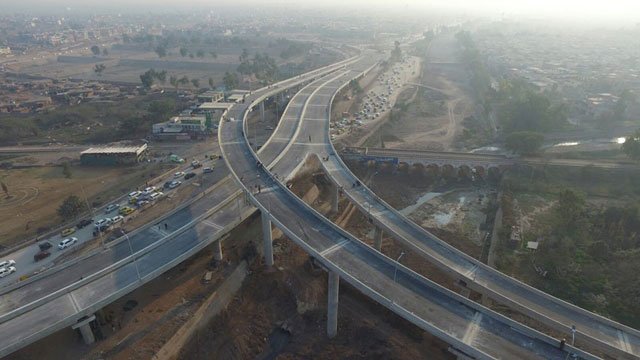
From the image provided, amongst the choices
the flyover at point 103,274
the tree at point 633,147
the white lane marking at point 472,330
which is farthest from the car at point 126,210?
the tree at point 633,147

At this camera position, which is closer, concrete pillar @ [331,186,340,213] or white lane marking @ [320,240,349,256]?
white lane marking @ [320,240,349,256]

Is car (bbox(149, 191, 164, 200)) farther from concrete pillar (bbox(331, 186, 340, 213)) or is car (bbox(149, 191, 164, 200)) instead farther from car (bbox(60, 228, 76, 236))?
concrete pillar (bbox(331, 186, 340, 213))

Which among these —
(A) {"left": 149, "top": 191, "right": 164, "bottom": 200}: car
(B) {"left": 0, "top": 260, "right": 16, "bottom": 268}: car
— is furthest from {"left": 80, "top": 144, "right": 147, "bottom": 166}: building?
(B) {"left": 0, "top": 260, "right": 16, "bottom": 268}: car

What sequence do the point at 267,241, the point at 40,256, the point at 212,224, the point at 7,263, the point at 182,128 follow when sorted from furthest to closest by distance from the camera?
1. the point at 182,128
2. the point at 212,224
3. the point at 267,241
4. the point at 40,256
5. the point at 7,263

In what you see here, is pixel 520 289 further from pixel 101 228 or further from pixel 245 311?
pixel 101 228

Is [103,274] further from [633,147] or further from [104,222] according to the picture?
[633,147]

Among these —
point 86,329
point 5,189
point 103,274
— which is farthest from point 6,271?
point 5,189

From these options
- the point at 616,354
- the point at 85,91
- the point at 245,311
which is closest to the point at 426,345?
the point at 616,354
